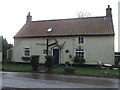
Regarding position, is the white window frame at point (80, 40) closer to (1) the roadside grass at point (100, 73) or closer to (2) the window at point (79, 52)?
(2) the window at point (79, 52)

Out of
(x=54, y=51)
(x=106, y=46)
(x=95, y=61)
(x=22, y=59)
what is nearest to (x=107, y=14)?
(x=106, y=46)

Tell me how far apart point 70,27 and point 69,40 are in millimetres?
2665

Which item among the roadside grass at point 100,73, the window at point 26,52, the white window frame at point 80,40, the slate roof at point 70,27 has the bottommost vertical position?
the roadside grass at point 100,73

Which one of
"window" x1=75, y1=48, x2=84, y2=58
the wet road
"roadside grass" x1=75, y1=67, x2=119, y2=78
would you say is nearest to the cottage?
"window" x1=75, y1=48, x2=84, y2=58

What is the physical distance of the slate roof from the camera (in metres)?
24.9

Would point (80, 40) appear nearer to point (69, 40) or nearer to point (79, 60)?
point (69, 40)

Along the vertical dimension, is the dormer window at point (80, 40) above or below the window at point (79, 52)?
above

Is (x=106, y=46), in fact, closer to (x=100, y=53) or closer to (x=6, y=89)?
(x=100, y=53)

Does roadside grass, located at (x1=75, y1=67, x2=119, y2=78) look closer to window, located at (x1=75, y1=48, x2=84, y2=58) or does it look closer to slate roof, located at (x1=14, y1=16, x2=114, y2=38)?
window, located at (x1=75, y1=48, x2=84, y2=58)

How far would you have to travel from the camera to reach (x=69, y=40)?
25484mm

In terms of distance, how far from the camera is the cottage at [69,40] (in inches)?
939

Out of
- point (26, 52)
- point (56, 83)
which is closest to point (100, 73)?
point (56, 83)

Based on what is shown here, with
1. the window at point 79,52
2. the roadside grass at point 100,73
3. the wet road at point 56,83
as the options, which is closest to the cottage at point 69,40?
the window at point 79,52

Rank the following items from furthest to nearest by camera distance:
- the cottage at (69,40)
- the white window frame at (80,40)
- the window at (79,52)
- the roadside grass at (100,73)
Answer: the white window frame at (80,40)
the window at (79,52)
the cottage at (69,40)
the roadside grass at (100,73)
